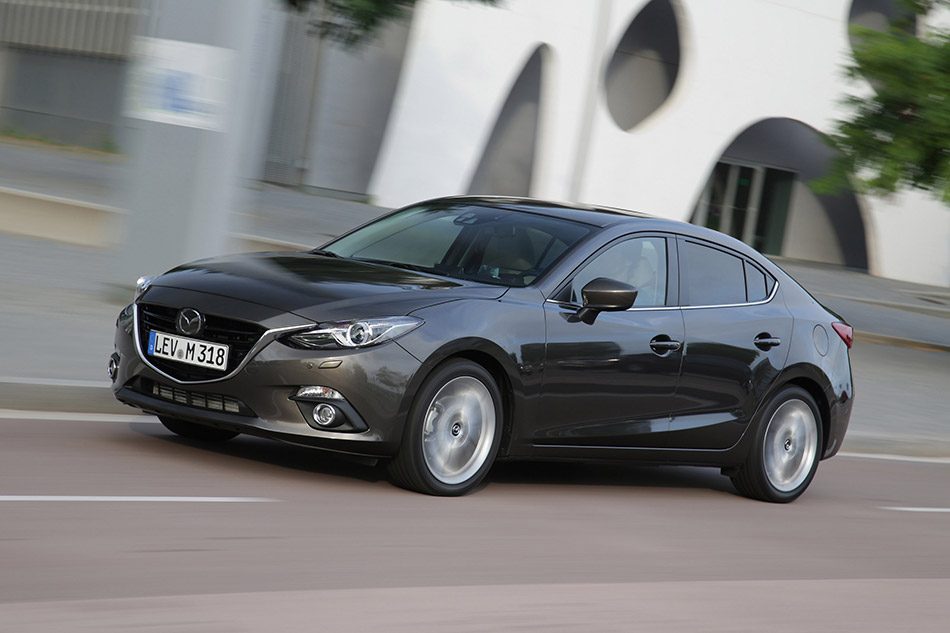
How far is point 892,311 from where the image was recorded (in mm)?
28297

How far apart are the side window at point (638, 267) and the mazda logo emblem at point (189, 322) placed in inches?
78.9

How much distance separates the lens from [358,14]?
20125mm

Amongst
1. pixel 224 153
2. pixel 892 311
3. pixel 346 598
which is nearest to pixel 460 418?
pixel 346 598

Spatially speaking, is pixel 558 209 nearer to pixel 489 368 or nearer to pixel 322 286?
pixel 489 368

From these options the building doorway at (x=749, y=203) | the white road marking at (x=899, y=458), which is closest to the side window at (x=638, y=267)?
the white road marking at (x=899, y=458)

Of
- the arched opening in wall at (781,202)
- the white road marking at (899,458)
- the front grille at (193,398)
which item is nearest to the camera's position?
the front grille at (193,398)

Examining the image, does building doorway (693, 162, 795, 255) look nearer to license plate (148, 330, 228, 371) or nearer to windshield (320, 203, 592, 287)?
windshield (320, 203, 592, 287)

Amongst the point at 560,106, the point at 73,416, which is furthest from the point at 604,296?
the point at 560,106

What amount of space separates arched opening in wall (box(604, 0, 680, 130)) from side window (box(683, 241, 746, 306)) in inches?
1327

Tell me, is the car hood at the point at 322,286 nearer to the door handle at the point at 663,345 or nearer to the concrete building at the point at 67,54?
the door handle at the point at 663,345

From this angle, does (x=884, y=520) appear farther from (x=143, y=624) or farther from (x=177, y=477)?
(x=143, y=624)

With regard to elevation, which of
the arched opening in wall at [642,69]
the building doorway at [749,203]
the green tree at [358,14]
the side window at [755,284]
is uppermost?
the arched opening in wall at [642,69]

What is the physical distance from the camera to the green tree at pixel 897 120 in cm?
1809

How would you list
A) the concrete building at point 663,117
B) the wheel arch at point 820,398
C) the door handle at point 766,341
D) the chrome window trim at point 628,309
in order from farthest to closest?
1. the concrete building at point 663,117
2. the wheel arch at point 820,398
3. the door handle at point 766,341
4. the chrome window trim at point 628,309
